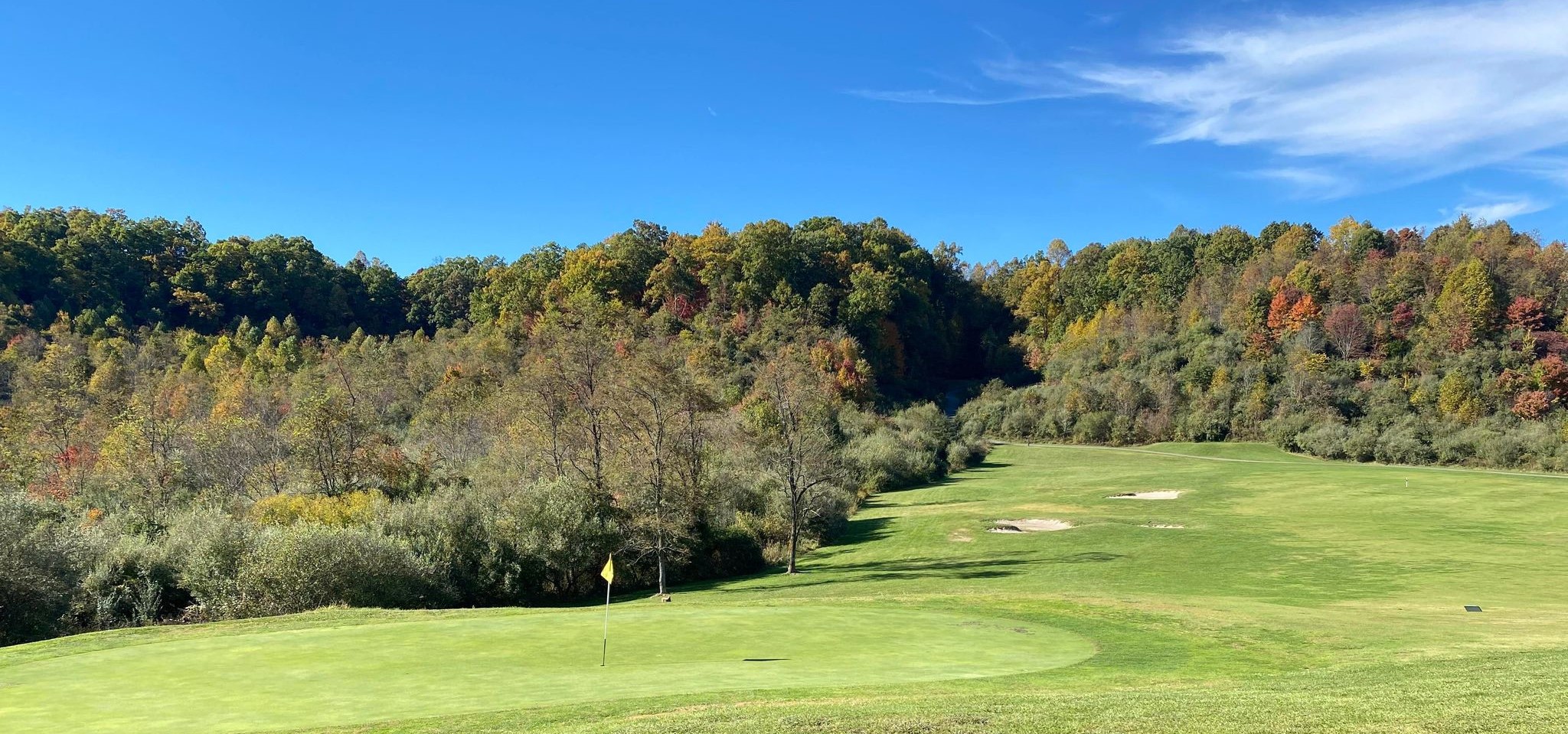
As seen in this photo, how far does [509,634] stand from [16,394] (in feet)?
212

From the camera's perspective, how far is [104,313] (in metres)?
83.2

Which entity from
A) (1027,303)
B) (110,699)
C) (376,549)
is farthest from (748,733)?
(1027,303)

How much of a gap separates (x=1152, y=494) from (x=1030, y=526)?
12807 millimetres

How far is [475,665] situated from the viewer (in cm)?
1281

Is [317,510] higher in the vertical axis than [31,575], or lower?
higher

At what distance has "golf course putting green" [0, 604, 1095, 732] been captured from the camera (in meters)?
9.96

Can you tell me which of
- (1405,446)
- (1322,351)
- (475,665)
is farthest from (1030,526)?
(1322,351)

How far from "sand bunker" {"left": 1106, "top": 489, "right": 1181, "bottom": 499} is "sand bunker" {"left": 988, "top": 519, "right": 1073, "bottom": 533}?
29.5ft

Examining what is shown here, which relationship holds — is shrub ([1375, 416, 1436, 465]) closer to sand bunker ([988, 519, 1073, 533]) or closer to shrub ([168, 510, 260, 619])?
sand bunker ([988, 519, 1073, 533])

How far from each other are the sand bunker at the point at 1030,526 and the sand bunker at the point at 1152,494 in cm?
899

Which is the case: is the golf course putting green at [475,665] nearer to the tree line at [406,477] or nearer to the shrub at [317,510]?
the tree line at [406,477]

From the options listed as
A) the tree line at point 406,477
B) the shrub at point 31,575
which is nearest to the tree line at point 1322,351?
the tree line at point 406,477

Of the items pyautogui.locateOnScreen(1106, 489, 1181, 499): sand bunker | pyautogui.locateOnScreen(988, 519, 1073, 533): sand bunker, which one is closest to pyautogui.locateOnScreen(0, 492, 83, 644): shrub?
pyautogui.locateOnScreen(988, 519, 1073, 533): sand bunker

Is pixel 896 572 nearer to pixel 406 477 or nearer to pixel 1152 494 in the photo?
pixel 406 477
